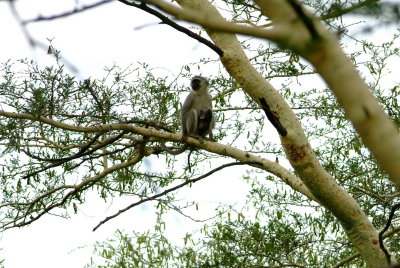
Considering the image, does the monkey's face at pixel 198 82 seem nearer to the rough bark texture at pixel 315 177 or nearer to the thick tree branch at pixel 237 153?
the thick tree branch at pixel 237 153

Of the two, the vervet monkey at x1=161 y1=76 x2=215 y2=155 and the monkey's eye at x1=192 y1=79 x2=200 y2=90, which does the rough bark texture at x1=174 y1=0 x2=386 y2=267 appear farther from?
the monkey's eye at x1=192 y1=79 x2=200 y2=90

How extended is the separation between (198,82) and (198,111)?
0.36 meters

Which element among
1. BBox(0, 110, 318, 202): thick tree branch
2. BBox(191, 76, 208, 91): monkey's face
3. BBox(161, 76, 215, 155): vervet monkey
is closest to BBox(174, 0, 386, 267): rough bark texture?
BBox(0, 110, 318, 202): thick tree branch

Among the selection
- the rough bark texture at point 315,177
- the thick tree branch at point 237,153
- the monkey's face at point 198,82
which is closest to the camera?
the rough bark texture at point 315,177

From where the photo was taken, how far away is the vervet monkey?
7527 mm

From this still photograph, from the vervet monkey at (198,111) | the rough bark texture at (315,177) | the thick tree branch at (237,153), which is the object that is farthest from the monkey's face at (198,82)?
the rough bark texture at (315,177)

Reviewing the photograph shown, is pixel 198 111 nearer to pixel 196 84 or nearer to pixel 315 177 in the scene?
pixel 196 84

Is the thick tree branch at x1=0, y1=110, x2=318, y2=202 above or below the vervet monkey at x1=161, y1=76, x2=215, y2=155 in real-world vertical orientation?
below

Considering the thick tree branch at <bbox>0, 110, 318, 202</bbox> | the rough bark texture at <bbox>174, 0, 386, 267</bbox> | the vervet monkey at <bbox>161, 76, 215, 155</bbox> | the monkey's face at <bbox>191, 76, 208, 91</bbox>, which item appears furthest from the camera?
the monkey's face at <bbox>191, 76, 208, 91</bbox>

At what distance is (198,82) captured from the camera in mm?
7922

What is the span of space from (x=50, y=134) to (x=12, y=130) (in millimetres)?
641

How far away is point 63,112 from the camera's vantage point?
18.2 feet

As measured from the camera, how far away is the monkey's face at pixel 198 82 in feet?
25.6

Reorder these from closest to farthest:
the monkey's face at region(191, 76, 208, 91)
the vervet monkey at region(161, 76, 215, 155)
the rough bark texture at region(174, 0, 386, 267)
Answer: the rough bark texture at region(174, 0, 386, 267)
the vervet monkey at region(161, 76, 215, 155)
the monkey's face at region(191, 76, 208, 91)
